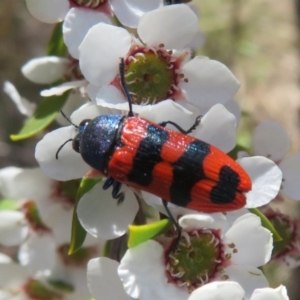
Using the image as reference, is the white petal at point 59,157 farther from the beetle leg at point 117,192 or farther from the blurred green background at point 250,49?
the blurred green background at point 250,49

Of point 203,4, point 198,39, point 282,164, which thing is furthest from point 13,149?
point 282,164

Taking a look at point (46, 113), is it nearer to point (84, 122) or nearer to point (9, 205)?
point (84, 122)

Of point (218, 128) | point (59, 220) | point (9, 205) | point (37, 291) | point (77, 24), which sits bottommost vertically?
point (37, 291)

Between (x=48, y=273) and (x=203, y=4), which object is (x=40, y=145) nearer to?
(x=48, y=273)

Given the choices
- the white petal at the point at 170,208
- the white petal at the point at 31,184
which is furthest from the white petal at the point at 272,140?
the white petal at the point at 31,184

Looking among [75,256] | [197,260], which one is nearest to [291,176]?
[197,260]
